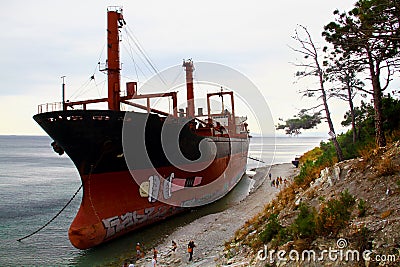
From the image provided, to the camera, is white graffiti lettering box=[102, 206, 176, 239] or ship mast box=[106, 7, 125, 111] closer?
white graffiti lettering box=[102, 206, 176, 239]

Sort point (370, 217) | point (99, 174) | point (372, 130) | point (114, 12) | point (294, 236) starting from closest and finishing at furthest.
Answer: point (370, 217) → point (294, 236) → point (372, 130) → point (99, 174) → point (114, 12)

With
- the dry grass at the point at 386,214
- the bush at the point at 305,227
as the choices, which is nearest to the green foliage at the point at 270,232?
the bush at the point at 305,227

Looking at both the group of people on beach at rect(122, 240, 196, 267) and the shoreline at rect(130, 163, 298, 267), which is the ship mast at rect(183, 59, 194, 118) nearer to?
the shoreline at rect(130, 163, 298, 267)

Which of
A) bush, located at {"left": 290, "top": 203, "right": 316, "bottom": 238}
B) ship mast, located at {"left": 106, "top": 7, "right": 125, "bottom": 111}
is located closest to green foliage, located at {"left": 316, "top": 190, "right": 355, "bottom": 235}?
bush, located at {"left": 290, "top": 203, "right": 316, "bottom": 238}

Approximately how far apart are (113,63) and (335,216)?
14.0m

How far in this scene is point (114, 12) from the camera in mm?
17156

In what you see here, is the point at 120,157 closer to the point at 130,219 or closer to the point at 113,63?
the point at 130,219

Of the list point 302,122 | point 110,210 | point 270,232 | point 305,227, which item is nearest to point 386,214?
point 305,227

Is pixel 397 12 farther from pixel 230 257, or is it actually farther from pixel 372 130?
pixel 230 257

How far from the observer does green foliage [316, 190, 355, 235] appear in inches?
267

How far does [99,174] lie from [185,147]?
5.37 m

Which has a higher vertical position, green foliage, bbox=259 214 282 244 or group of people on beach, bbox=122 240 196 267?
green foliage, bbox=259 214 282 244

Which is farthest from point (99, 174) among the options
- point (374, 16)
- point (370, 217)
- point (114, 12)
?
point (374, 16)

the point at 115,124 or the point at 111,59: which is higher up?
the point at 111,59
